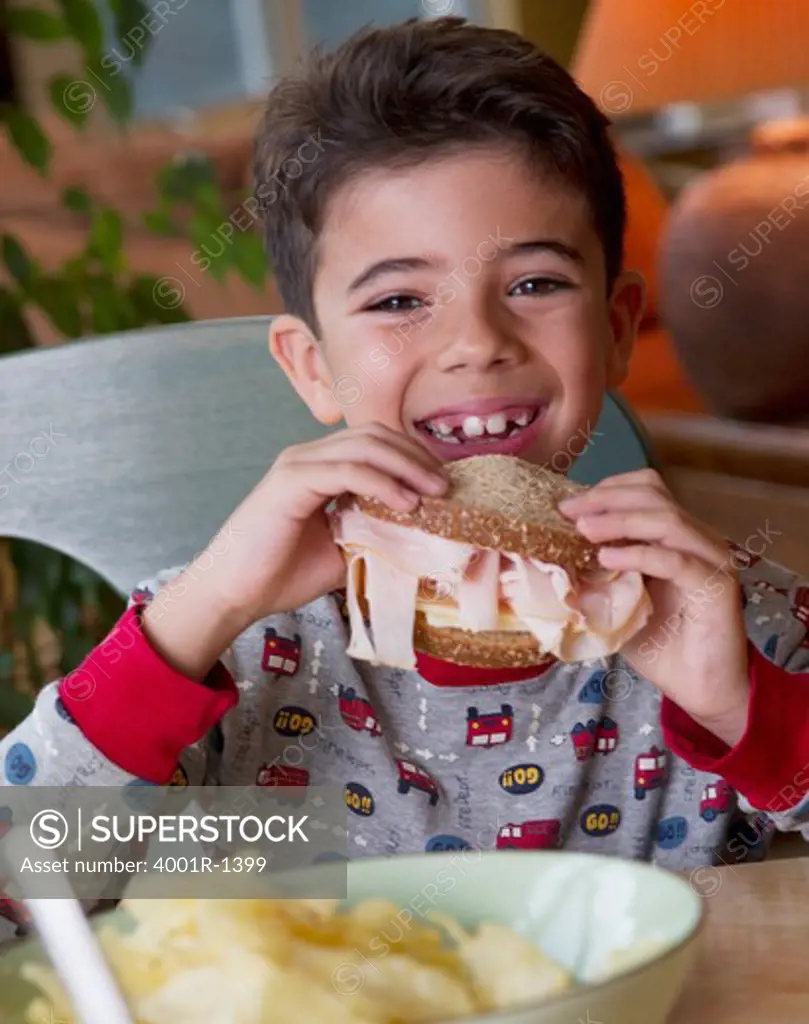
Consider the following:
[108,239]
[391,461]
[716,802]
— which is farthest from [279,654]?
[108,239]

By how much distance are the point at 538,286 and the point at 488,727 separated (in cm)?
38

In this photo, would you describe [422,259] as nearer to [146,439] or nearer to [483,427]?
[483,427]

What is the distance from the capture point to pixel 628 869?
661mm

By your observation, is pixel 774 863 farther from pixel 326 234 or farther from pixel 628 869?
pixel 326 234

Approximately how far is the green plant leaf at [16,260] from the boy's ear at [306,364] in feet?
2.35

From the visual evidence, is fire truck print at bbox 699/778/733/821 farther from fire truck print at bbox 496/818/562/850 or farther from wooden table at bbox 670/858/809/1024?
wooden table at bbox 670/858/809/1024

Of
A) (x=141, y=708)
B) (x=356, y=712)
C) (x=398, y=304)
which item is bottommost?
(x=356, y=712)

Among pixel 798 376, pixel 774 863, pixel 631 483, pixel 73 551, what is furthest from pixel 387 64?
pixel 798 376

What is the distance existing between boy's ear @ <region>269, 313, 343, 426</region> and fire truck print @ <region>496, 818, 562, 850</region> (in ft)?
1.30

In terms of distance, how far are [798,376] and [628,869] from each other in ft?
6.24

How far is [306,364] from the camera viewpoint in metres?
1.25

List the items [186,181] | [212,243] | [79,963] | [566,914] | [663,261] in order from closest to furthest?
1. [79,963]
2. [566,914]
3. [212,243]
4. [186,181]
5. [663,261]

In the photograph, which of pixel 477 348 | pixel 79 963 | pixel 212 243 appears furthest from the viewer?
pixel 212 243

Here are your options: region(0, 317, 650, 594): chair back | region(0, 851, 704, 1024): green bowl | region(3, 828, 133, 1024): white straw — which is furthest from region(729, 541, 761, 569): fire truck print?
region(3, 828, 133, 1024): white straw
